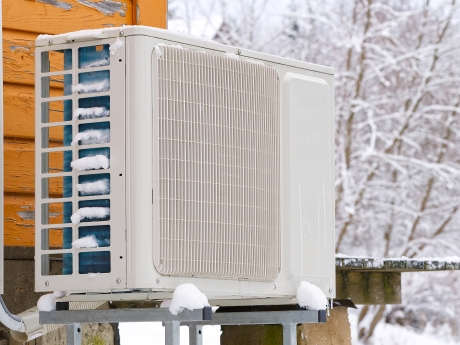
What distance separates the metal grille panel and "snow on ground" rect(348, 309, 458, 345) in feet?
23.4

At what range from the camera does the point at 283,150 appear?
9.01ft

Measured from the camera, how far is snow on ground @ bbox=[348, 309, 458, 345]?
9.61m

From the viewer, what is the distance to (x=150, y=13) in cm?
370

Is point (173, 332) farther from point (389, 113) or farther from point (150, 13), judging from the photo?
point (389, 113)

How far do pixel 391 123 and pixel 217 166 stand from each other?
324 inches

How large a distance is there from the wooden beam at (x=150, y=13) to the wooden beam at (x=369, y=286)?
56.1 inches

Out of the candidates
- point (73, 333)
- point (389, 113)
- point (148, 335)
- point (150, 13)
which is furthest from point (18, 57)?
point (389, 113)

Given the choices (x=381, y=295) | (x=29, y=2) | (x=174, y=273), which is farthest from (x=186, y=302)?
(x=381, y=295)

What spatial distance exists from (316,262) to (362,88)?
8020 millimetres

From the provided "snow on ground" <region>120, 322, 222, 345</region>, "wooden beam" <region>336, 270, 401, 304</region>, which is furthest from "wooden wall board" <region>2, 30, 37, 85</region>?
"snow on ground" <region>120, 322, 222, 345</region>

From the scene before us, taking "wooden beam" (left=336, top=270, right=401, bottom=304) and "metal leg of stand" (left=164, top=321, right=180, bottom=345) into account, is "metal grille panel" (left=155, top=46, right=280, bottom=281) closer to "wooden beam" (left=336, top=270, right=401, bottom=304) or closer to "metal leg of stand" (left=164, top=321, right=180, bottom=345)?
"metal leg of stand" (left=164, top=321, right=180, bottom=345)

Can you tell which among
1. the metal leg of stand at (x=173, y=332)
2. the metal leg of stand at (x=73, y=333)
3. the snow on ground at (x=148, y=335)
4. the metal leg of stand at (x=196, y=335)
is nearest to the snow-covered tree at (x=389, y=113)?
the snow on ground at (x=148, y=335)

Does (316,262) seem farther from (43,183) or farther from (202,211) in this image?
(43,183)

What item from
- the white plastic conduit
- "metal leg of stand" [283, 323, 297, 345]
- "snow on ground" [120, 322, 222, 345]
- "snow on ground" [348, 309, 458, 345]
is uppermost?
the white plastic conduit
